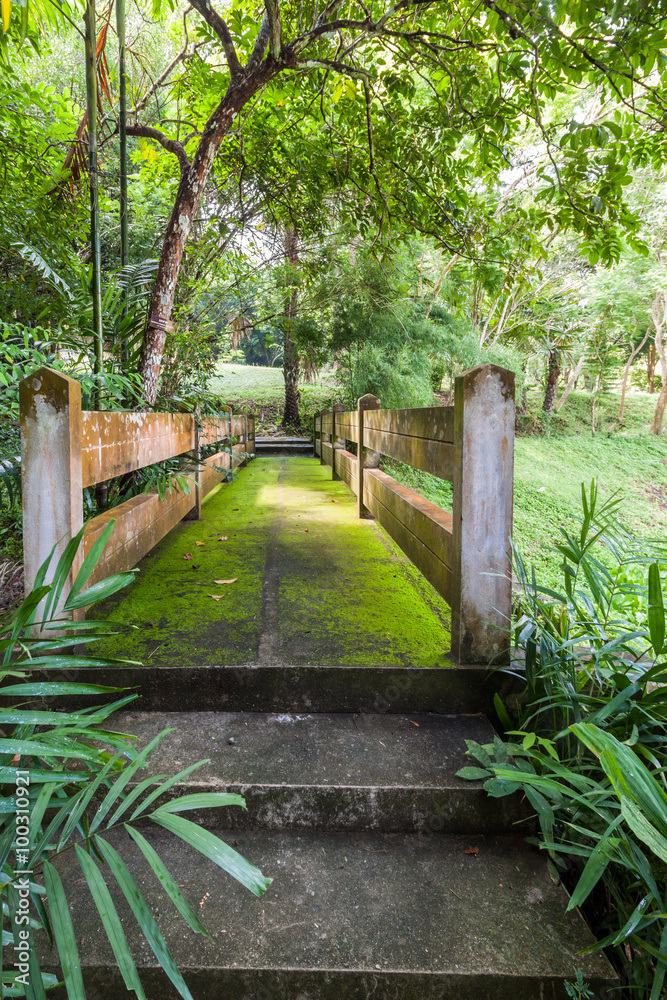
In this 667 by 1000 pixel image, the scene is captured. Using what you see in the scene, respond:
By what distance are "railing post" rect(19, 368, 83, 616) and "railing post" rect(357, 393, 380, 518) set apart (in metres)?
2.47

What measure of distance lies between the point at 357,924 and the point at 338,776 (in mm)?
322

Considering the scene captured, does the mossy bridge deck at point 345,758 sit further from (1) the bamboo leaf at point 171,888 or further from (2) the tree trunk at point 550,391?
(2) the tree trunk at point 550,391

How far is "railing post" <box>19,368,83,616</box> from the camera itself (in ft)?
5.26

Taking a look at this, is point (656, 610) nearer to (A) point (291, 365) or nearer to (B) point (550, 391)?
(A) point (291, 365)

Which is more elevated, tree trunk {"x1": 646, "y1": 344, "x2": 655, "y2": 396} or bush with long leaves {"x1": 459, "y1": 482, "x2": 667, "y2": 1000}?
tree trunk {"x1": 646, "y1": 344, "x2": 655, "y2": 396}

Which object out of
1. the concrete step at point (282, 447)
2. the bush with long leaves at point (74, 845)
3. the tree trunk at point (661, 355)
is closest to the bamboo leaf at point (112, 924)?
the bush with long leaves at point (74, 845)

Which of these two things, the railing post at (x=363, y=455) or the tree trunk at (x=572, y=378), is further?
the tree trunk at (x=572, y=378)

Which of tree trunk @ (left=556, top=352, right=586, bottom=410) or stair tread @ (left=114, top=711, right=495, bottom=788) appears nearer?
stair tread @ (left=114, top=711, right=495, bottom=788)

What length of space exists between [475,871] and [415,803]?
19 centimetres

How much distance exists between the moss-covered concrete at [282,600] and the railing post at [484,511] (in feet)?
0.57

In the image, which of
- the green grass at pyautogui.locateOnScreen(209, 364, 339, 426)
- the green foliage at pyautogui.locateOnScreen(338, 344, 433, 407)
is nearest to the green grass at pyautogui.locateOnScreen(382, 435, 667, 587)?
the green foliage at pyautogui.locateOnScreen(338, 344, 433, 407)

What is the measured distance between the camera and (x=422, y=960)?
1000mm

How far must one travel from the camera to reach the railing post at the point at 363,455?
390 centimetres

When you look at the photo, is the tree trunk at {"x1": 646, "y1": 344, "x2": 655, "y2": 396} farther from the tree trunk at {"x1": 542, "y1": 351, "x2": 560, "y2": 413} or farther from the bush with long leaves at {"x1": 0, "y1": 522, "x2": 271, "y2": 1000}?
the bush with long leaves at {"x1": 0, "y1": 522, "x2": 271, "y2": 1000}
